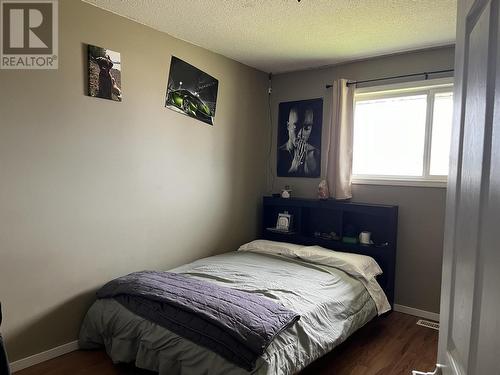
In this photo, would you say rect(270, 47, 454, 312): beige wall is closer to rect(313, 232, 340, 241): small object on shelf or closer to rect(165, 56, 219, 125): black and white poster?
rect(313, 232, 340, 241): small object on shelf

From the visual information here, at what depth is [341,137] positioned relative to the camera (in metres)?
3.50

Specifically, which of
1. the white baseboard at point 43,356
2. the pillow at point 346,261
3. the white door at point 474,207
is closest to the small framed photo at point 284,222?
the pillow at point 346,261

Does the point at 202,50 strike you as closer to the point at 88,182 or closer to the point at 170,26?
the point at 170,26

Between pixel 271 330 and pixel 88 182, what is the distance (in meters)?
1.67

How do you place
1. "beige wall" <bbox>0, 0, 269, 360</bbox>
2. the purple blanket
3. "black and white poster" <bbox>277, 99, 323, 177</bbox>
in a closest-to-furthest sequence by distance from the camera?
the purple blanket, "beige wall" <bbox>0, 0, 269, 360</bbox>, "black and white poster" <bbox>277, 99, 323, 177</bbox>

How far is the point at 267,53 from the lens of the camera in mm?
3467

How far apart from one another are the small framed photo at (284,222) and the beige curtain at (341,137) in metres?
0.59

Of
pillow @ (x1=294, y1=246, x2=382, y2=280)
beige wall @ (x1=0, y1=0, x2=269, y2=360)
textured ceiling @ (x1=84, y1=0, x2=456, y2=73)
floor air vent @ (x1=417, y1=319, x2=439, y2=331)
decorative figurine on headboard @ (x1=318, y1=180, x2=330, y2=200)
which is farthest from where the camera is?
decorative figurine on headboard @ (x1=318, y1=180, x2=330, y2=200)

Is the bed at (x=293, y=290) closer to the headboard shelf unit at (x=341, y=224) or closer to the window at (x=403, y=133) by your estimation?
the headboard shelf unit at (x=341, y=224)

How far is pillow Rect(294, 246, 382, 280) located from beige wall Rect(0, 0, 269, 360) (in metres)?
1.01

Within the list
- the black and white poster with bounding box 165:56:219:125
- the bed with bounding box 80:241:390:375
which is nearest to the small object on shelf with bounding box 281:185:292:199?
the bed with bounding box 80:241:390:375

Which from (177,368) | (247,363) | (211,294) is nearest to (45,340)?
(177,368)

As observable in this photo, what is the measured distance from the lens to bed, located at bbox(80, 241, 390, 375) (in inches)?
75.5

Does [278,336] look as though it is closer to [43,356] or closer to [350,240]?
[43,356]
